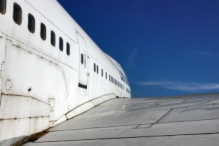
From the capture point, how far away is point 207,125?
4.95 meters

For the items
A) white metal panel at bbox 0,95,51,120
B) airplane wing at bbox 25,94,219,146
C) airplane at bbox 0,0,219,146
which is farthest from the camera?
white metal panel at bbox 0,95,51,120

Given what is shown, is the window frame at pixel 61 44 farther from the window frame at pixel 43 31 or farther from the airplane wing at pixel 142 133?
the airplane wing at pixel 142 133

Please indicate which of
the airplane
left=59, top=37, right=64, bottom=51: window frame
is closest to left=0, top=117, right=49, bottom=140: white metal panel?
the airplane

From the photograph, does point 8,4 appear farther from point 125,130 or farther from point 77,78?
point 77,78

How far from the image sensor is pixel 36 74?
241 inches

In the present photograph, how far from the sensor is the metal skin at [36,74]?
197 inches

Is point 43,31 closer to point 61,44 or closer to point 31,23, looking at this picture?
point 31,23

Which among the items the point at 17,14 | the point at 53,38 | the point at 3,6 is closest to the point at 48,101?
the point at 53,38

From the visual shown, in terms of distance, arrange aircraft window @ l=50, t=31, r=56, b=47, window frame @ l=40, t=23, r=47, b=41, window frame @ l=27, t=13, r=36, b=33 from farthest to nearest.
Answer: aircraft window @ l=50, t=31, r=56, b=47
window frame @ l=40, t=23, r=47, b=41
window frame @ l=27, t=13, r=36, b=33

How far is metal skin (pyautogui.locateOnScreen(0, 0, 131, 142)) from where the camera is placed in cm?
500

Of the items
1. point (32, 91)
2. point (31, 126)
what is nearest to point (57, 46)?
point (32, 91)

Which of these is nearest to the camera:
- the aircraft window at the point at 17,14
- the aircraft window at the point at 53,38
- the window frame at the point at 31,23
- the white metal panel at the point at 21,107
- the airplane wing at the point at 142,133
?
the airplane wing at the point at 142,133

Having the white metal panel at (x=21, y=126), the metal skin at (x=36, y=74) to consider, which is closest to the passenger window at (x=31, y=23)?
the metal skin at (x=36, y=74)

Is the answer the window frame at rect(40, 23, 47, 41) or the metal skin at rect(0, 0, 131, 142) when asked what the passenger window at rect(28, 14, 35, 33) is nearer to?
the metal skin at rect(0, 0, 131, 142)
